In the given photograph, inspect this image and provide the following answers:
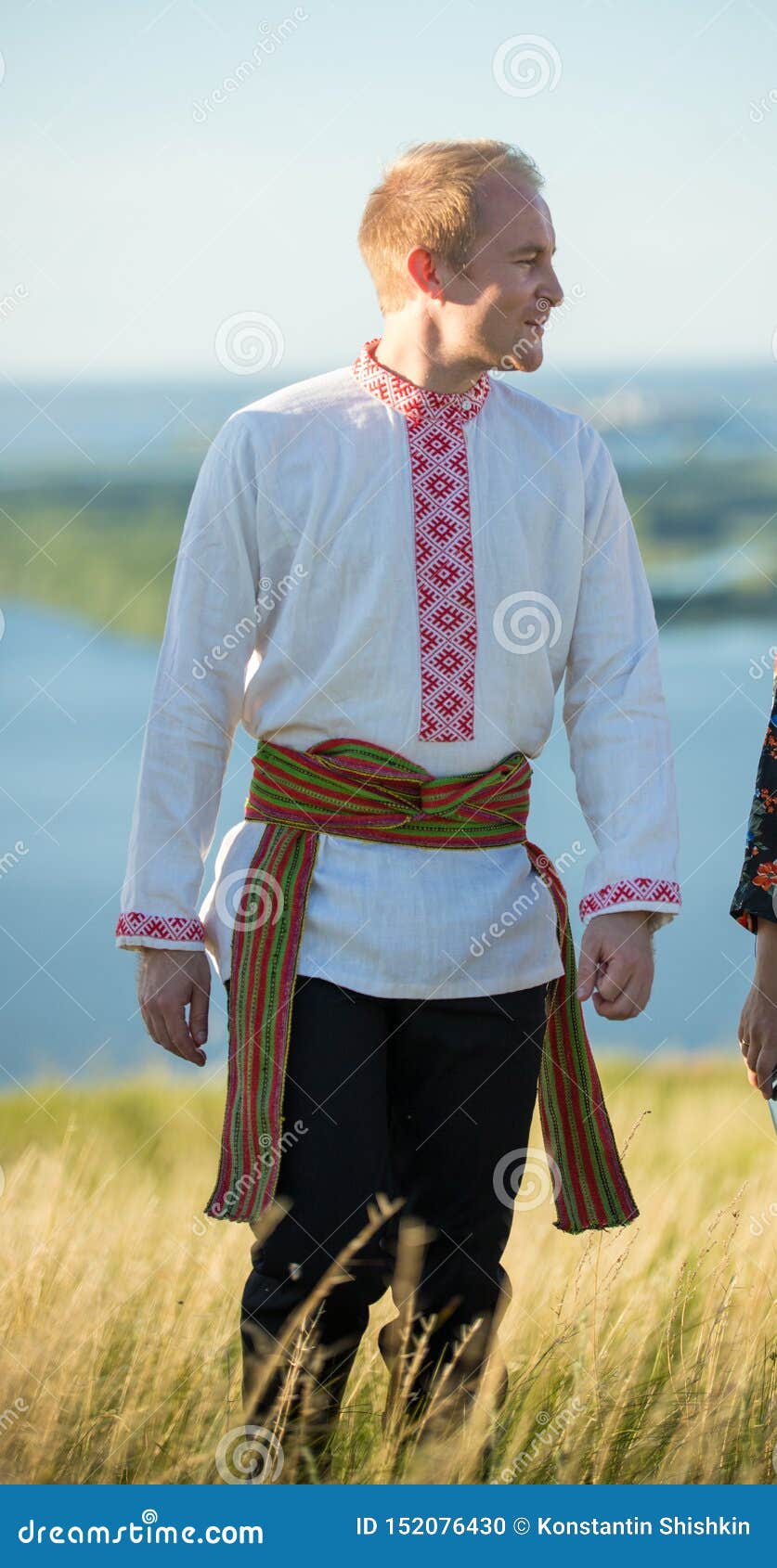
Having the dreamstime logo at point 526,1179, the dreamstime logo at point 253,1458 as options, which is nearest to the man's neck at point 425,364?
the dreamstime logo at point 526,1179

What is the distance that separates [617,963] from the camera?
248 cm

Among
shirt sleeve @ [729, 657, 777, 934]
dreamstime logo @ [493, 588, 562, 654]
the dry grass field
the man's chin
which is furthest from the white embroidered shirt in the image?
the dry grass field

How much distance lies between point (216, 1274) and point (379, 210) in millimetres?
1769

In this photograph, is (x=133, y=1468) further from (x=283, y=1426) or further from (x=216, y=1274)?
(x=216, y=1274)

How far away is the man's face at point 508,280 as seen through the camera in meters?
2.43

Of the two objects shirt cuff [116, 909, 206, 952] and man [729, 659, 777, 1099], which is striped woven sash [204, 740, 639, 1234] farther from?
man [729, 659, 777, 1099]

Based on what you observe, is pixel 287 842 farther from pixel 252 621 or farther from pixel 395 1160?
pixel 395 1160

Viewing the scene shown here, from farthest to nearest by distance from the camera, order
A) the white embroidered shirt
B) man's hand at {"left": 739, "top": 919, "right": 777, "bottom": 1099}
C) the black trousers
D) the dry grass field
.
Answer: the dry grass field → the white embroidered shirt → the black trousers → man's hand at {"left": 739, "top": 919, "right": 777, "bottom": 1099}

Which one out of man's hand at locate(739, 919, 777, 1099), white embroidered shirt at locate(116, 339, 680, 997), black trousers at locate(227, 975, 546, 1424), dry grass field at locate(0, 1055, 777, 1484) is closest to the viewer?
man's hand at locate(739, 919, 777, 1099)

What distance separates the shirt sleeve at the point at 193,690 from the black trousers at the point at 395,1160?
0.78 feet

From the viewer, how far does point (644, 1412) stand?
9.02 feet

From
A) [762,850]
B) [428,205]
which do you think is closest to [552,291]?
[428,205]

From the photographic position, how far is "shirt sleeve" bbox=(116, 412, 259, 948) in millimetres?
2473

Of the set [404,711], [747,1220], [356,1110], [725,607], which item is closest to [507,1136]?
[356,1110]
